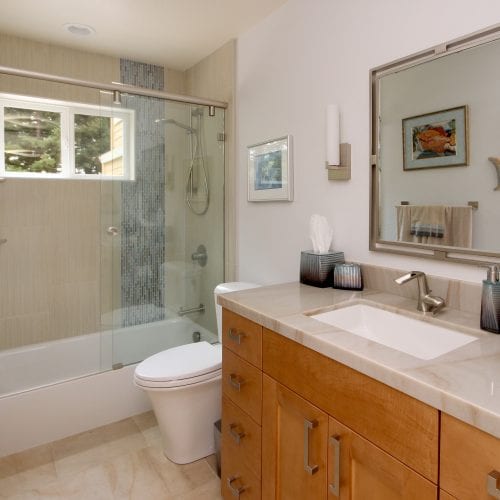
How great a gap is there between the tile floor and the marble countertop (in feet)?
3.03

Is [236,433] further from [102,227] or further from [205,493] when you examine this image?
[102,227]

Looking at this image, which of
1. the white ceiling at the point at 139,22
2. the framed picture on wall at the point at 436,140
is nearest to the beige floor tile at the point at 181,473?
the framed picture on wall at the point at 436,140

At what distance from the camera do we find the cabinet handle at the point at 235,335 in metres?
1.39

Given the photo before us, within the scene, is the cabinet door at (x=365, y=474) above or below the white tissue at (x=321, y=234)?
below

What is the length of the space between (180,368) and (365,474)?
1095 millimetres

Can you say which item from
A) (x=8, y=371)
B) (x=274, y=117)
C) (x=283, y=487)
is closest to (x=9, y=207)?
(x=8, y=371)

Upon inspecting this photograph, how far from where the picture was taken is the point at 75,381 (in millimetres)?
2172

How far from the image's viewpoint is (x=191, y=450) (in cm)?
191

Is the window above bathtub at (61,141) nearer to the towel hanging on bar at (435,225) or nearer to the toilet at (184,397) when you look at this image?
the toilet at (184,397)

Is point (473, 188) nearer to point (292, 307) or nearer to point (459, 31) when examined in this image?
point (459, 31)

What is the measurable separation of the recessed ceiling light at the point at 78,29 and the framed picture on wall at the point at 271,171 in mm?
1236

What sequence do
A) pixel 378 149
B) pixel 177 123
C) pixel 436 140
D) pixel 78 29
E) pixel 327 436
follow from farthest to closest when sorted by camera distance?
pixel 177 123, pixel 78 29, pixel 378 149, pixel 436 140, pixel 327 436

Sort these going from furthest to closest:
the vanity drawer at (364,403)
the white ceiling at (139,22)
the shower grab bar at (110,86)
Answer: the white ceiling at (139,22), the shower grab bar at (110,86), the vanity drawer at (364,403)

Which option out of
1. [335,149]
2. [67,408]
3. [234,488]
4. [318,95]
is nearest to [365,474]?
[234,488]
